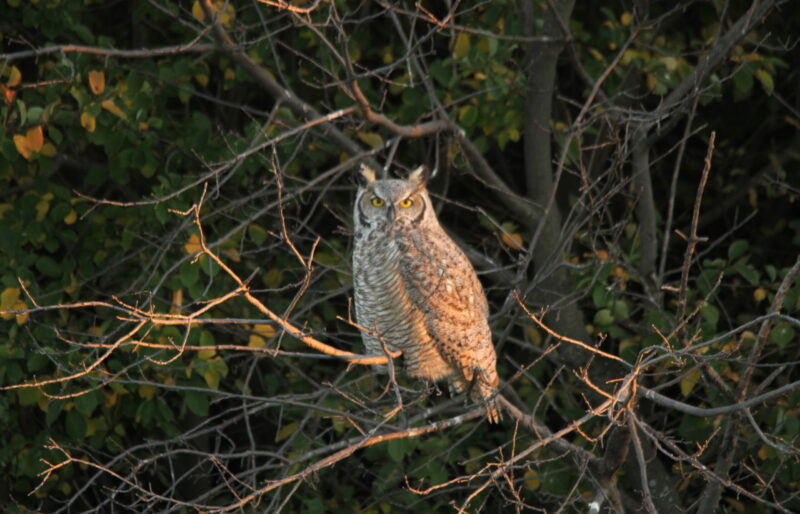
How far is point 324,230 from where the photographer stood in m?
5.41

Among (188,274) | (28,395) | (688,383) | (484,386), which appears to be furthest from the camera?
(28,395)

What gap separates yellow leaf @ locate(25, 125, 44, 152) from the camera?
3.89 metres

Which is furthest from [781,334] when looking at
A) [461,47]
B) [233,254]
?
[233,254]

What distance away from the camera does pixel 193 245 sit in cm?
384

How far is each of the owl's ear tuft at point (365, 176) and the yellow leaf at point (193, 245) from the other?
63cm

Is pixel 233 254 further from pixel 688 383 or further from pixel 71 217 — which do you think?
pixel 688 383

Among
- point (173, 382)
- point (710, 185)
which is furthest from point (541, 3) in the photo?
point (173, 382)

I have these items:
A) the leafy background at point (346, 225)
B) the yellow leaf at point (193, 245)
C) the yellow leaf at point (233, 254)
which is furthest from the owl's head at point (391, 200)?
the yellow leaf at point (193, 245)

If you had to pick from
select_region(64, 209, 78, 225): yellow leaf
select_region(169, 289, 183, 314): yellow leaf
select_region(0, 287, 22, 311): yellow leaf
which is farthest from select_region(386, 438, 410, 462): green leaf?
select_region(64, 209, 78, 225): yellow leaf

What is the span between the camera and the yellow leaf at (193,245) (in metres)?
3.76

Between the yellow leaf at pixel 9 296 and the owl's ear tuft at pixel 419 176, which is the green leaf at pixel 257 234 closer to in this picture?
the owl's ear tuft at pixel 419 176

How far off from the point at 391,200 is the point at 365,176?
0.18 m

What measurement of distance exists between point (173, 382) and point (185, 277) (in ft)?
1.79

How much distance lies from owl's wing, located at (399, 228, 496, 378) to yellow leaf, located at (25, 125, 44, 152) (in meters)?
1.40
